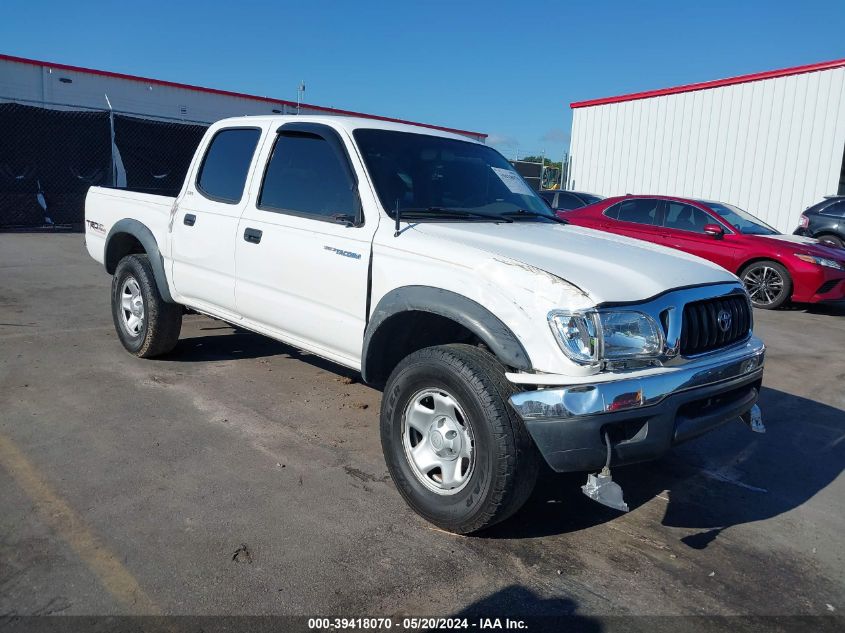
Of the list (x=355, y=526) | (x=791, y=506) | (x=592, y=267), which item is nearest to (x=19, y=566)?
(x=355, y=526)

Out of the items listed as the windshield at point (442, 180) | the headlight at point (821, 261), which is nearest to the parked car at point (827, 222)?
the headlight at point (821, 261)

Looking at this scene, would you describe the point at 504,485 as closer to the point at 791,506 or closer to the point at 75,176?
the point at 791,506

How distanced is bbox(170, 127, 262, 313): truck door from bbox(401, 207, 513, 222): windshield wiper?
137 cm

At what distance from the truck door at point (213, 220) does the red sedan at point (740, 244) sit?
6.93 metres

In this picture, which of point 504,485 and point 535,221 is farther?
point 535,221

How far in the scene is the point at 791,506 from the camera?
3799mm

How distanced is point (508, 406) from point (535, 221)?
1850 millimetres

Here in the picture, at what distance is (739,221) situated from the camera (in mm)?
10805

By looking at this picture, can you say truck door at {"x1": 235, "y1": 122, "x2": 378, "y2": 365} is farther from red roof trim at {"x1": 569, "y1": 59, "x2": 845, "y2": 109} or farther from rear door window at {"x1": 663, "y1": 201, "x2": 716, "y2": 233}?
red roof trim at {"x1": 569, "y1": 59, "x2": 845, "y2": 109}

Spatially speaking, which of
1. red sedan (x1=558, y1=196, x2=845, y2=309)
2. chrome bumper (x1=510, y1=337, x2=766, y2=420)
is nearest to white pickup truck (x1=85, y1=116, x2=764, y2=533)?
chrome bumper (x1=510, y1=337, x2=766, y2=420)

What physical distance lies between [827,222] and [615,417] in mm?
13530

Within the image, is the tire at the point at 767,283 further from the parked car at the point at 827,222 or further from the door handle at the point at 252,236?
the door handle at the point at 252,236

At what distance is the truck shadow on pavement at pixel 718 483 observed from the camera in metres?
3.53

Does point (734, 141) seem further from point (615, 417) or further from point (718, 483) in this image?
point (615, 417)
